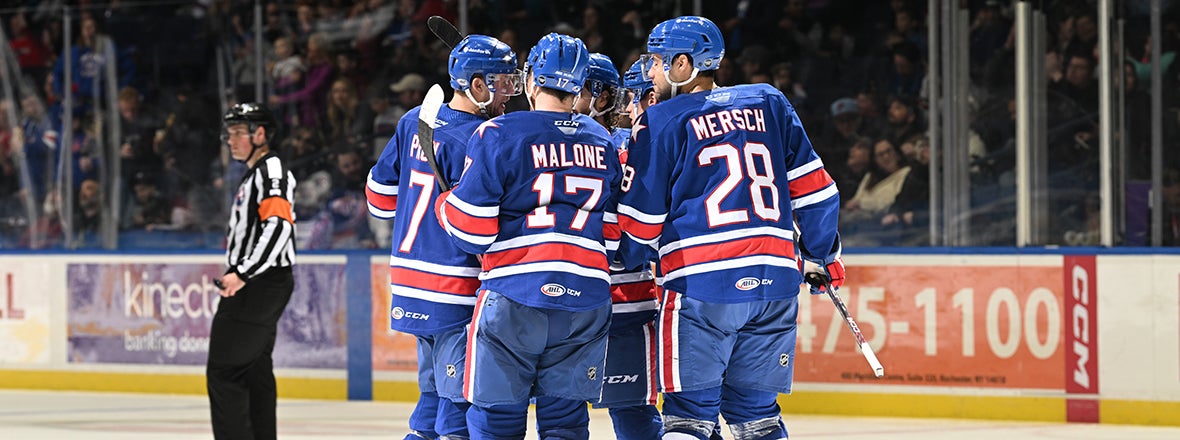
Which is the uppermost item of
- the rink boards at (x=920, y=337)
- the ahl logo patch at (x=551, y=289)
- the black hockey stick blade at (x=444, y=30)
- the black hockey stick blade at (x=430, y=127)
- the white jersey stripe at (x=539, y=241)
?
the black hockey stick blade at (x=444, y=30)

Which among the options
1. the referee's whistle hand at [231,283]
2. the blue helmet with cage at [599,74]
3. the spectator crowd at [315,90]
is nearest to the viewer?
the blue helmet with cage at [599,74]

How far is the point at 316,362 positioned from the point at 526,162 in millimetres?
4622

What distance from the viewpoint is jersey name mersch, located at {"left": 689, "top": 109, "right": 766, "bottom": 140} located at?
4066mm

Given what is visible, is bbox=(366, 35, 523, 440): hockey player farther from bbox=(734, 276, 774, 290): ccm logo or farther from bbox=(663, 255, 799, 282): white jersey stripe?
bbox=(734, 276, 774, 290): ccm logo

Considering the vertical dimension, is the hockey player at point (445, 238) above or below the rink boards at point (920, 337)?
above

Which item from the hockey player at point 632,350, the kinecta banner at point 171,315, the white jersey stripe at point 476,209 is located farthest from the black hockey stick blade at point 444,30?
the kinecta banner at point 171,315

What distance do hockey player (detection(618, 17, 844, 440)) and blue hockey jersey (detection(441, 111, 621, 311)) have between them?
0.22 meters

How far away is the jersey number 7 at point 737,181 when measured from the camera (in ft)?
13.3

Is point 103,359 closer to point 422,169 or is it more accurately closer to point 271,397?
point 271,397

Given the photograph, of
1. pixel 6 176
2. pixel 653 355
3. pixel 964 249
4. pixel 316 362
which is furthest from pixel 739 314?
pixel 6 176

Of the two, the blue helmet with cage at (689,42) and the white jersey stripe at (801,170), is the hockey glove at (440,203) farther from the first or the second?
the white jersey stripe at (801,170)

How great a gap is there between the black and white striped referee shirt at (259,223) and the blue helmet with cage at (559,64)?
1569 millimetres

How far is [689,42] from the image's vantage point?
413cm

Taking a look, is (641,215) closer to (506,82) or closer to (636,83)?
(506,82)
